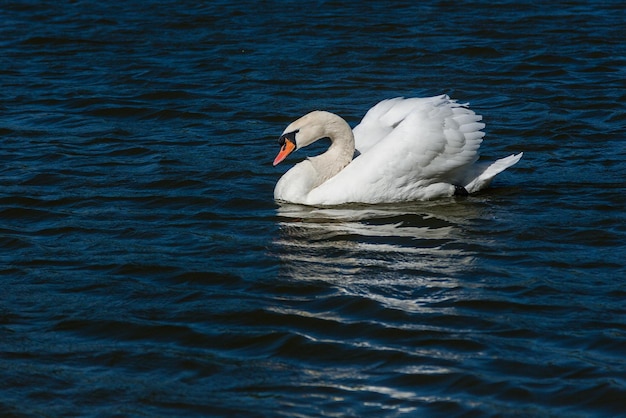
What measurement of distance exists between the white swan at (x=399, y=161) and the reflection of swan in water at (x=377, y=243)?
0.13 m

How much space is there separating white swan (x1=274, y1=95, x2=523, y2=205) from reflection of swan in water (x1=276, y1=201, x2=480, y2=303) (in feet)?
0.42

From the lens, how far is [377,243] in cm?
916

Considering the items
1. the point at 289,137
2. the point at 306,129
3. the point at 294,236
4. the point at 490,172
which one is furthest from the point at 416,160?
the point at 294,236

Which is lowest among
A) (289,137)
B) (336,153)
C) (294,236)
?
(294,236)

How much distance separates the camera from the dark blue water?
22.0 ft

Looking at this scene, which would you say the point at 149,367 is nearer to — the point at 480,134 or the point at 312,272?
the point at 312,272

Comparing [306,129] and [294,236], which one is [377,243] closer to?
[294,236]

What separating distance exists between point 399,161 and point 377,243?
3.48 ft

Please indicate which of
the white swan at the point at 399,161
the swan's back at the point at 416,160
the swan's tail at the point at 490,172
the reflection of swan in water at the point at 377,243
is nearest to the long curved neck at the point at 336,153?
the white swan at the point at 399,161

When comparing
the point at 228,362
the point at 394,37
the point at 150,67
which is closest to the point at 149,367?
the point at 228,362

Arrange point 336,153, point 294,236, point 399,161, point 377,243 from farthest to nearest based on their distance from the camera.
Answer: point 336,153, point 399,161, point 294,236, point 377,243

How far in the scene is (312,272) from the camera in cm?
855

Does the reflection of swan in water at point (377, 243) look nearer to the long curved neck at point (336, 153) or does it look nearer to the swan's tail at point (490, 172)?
the swan's tail at point (490, 172)

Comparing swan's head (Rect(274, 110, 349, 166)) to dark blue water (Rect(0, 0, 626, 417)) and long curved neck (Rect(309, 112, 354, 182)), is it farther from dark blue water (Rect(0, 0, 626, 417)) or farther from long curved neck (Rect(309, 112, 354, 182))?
dark blue water (Rect(0, 0, 626, 417))
